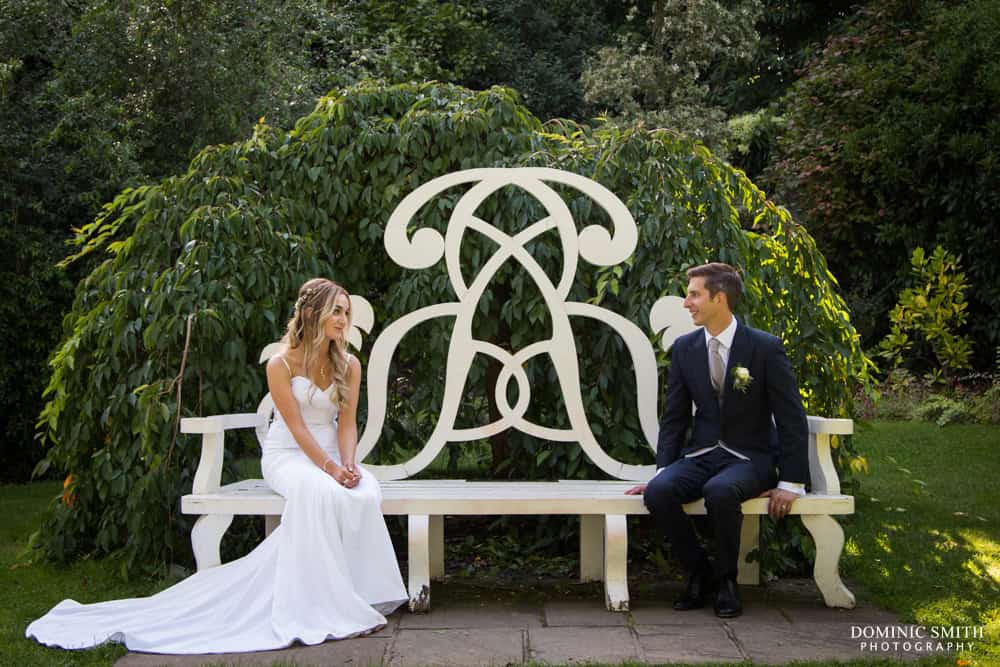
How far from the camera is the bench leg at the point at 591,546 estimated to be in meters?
4.26

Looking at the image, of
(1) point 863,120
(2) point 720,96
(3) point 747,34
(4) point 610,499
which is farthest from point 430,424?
(2) point 720,96

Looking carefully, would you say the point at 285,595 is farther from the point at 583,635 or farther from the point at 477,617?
the point at 583,635

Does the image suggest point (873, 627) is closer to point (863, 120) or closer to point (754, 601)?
point (754, 601)

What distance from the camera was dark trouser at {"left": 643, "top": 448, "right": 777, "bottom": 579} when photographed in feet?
12.0

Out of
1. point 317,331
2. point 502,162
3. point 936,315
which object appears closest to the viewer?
point 317,331

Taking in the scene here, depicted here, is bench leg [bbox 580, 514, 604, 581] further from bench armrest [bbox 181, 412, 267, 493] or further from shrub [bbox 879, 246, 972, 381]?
shrub [bbox 879, 246, 972, 381]

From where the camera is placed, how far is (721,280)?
12.8ft

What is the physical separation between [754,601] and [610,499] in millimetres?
655

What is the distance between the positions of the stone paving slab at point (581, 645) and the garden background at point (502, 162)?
100 cm

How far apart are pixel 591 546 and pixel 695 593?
57 centimetres

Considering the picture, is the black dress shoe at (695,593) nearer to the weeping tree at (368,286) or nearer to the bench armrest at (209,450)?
the weeping tree at (368,286)

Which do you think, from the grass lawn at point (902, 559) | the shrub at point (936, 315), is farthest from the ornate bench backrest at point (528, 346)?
the shrub at point (936, 315)

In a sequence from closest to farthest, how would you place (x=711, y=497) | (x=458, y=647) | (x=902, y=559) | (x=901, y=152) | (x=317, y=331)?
(x=458, y=647) < (x=711, y=497) < (x=317, y=331) < (x=902, y=559) < (x=901, y=152)

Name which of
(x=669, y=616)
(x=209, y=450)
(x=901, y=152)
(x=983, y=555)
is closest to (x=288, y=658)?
(x=209, y=450)
